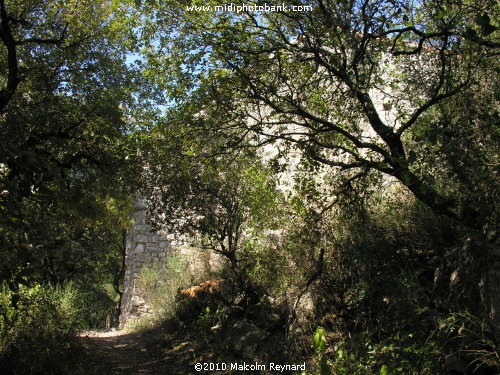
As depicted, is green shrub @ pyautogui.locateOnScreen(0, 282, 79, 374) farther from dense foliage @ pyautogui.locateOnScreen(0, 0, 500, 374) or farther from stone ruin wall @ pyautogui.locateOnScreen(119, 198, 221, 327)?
stone ruin wall @ pyautogui.locateOnScreen(119, 198, 221, 327)

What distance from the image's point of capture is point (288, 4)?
4.86 meters

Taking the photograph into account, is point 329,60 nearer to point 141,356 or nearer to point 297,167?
point 297,167

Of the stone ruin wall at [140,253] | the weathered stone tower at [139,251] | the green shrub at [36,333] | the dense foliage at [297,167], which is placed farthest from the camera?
the weathered stone tower at [139,251]

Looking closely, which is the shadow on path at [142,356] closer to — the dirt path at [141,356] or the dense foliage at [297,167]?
the dirt path at [141,356]

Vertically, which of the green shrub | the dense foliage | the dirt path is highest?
the dense foliage

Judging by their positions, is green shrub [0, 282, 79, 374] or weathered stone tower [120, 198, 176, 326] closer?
green shrub [0, 282, 79, 374]

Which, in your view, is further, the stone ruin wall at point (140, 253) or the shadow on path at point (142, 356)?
the stone ruin wall at point (140, 253)

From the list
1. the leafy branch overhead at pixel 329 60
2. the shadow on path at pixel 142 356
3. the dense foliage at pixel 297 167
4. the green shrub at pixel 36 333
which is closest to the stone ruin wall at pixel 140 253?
the shadow on path at pixel 142 356

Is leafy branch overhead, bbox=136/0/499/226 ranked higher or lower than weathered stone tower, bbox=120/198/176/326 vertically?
higher

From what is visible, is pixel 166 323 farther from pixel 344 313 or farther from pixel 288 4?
pixel 288 4

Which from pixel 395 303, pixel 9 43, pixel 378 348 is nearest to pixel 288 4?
pixel 395 303

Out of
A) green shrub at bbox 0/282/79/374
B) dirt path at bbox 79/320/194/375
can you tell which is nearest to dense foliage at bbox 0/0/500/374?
green shrub at bbox 0/282/79/374

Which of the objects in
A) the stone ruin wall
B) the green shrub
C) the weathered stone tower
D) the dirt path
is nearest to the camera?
the green shrub

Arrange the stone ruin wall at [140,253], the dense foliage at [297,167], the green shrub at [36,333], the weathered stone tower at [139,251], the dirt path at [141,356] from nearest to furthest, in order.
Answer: the dense foliage at [297,167] < the green shrub at [36,333] < the dirt path at [141,356] < the stone ruin wall at [140,253] < the weathered stone tower at [139,251]
